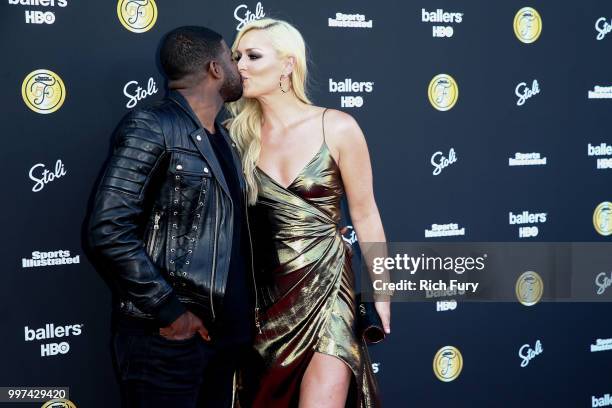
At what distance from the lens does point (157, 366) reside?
2277 mm

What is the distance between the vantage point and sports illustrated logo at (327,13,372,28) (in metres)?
3.54

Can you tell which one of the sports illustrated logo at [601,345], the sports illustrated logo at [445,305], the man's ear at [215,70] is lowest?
the sports illustrated logo at [601,345]

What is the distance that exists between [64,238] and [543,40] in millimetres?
2817

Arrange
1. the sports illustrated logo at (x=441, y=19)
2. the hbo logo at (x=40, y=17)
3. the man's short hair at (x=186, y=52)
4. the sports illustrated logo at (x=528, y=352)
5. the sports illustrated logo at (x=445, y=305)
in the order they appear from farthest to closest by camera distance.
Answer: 1. the sports illustrated logo at (x=528, y=352)
2. the sports illustrated logo at (x=445, y=305)
3. the sports illustrated logo at (x=441, y=19)
4. the hbo logo at (x=40, y=17)
5. the man's short hair at (x=186, y=52)

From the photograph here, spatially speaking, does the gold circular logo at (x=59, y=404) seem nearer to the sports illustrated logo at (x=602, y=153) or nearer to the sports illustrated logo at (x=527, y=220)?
the sports illustrated logo at (x=527, y=220)

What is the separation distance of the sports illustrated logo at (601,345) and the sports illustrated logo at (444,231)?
3.96 ft

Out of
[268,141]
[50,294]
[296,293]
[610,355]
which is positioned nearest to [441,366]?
[610,355]

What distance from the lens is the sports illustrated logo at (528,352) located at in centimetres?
418

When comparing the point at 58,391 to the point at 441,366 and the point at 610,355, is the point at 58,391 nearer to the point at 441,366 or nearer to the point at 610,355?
the point at 441,366

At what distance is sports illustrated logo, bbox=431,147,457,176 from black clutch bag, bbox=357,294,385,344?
1201 millimetres

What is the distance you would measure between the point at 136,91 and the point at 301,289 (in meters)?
1.14

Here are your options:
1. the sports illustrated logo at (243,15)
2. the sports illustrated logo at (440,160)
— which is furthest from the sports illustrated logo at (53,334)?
the sports illustrated logo at (440,160)

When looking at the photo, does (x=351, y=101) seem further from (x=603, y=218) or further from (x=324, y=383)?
(x=603, y=218)

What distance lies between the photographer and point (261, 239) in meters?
2.86
